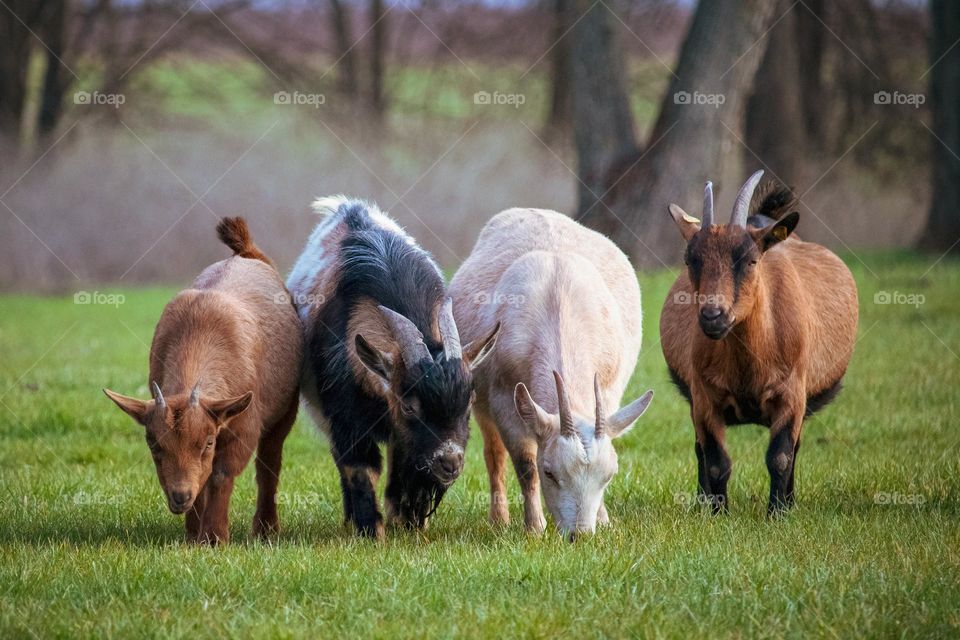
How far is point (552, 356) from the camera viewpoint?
7.40 meters

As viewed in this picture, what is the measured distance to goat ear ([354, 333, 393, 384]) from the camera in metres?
7.08

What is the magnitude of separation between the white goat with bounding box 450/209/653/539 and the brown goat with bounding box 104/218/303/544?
128 cm

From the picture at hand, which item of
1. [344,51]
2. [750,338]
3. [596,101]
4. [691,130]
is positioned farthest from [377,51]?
[750,338]

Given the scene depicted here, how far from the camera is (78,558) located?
6562 millimetres

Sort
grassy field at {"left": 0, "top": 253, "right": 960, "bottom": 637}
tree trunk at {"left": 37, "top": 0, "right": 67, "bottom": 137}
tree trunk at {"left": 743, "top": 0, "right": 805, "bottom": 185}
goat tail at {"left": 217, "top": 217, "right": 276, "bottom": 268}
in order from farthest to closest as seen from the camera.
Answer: tree trunk at {"left": 37, "top": 0, "right": 67, "bottom": 137}
tree trunk at {"left": 743, "top": 0, "right": 805, "bottom": 185}
goat tail at {"left": 217, "top": 217, "right": 276, "bottom": 268}
grassy field at {"left": 0, "top": 253, "right": 960, "bottom": 637}

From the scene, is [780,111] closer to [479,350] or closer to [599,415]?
[479,350]

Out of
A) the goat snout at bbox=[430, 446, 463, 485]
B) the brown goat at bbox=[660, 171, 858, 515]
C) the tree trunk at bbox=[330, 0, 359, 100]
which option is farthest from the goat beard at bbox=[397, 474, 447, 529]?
the tree trunk at bbox=[330, 0, 359, 100]

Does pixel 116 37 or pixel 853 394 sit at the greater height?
pixel 116 37

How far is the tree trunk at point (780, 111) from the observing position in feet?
75.9

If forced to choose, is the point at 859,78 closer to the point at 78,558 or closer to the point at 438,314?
the point at 438,314

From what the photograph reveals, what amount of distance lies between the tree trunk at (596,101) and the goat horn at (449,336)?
10.8 m

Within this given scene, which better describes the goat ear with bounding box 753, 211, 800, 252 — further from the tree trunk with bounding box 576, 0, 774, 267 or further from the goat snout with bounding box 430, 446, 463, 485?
the tree trunk with bounding box 576, 0, 774, 267

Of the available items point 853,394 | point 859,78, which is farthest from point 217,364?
point 859,78

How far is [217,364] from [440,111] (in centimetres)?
2615
